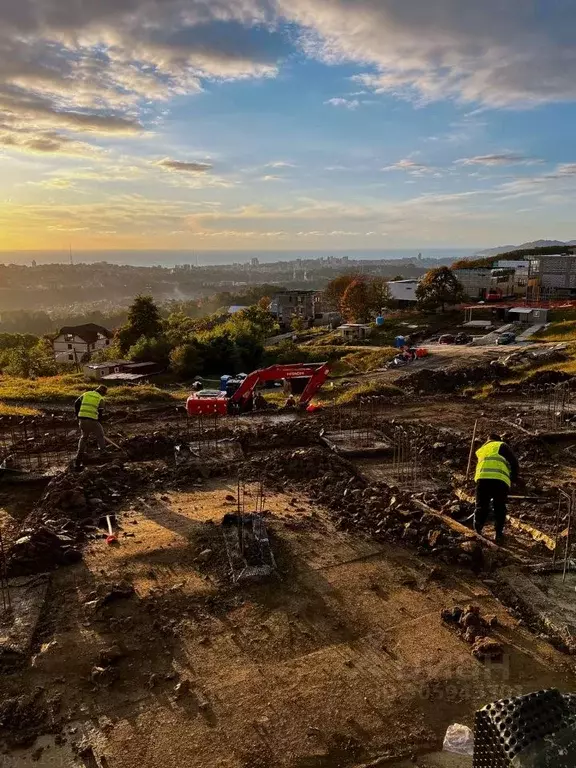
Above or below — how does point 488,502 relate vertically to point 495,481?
below

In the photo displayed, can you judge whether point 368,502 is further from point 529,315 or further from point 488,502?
point 529,315

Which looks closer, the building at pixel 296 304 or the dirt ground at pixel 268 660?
the dirt ground at pixel 268 660

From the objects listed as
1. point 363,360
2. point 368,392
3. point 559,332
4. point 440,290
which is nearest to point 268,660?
point 368,392

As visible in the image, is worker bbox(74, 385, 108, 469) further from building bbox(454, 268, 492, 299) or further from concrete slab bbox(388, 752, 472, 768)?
building bbox(454, 268, 492, 299)

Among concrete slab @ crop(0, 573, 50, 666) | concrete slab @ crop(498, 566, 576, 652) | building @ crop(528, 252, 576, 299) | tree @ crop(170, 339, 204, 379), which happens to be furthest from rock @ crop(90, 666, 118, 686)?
building @ crop(528, 252, 576, 299)

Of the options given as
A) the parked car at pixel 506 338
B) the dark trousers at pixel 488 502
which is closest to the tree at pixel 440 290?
the parked car at pixel 506 338

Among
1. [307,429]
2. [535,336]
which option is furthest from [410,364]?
[307,429]

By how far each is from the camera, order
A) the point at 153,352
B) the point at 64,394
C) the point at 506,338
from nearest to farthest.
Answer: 1. the point at 64,394
2. the point at 506,338
3. the point at 153,352

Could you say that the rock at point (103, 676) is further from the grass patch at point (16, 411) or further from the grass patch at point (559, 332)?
the grass patch at point (559, 332)
